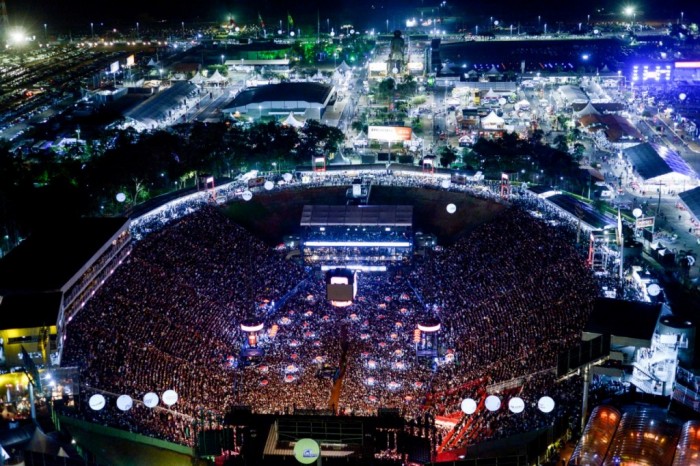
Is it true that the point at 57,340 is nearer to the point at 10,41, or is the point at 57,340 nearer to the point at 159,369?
the point at 159,369

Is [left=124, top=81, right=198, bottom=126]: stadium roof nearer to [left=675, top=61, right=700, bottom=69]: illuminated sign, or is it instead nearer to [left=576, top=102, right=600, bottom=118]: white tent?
[left=576, top=102, right=600, bottom=118]: white tent

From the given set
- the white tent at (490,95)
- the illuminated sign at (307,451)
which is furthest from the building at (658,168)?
the illuminated sign at (307,451)

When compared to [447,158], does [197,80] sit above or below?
above

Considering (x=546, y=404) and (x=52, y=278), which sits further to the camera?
→ (x=52, y=278)

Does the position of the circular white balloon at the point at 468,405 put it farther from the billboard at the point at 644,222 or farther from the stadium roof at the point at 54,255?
the billboard at the point at 644,222

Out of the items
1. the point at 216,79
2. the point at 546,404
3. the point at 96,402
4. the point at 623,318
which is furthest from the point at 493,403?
the point at 216,79

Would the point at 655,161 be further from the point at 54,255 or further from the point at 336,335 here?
the point at 54,255
